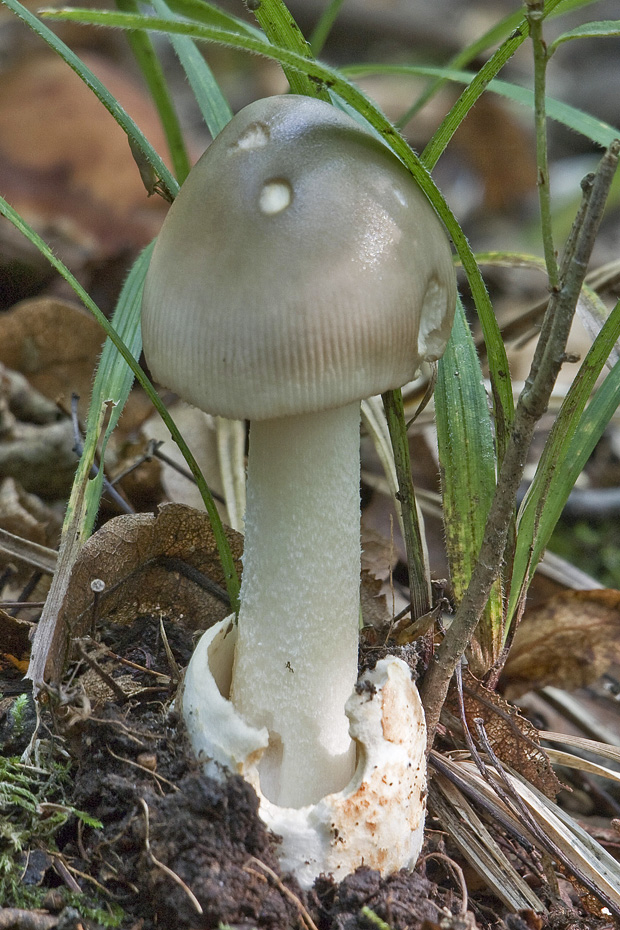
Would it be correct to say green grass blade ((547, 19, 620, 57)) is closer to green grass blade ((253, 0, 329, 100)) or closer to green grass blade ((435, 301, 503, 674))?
Result: green grass blade ((253, 0, 329, 100))

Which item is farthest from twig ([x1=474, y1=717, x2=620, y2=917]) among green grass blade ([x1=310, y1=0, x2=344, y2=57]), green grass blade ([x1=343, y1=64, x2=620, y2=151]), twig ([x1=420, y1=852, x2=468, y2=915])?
green grass blade ([x1=310, y1=0, x2=344, y2=57])

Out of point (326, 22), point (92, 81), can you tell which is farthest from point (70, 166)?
point (92, 81)

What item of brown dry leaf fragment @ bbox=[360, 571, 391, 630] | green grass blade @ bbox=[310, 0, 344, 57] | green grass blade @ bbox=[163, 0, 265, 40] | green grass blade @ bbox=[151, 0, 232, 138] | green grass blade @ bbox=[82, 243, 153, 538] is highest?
green grass blade @ bbox=[310, 0, 344, 57]

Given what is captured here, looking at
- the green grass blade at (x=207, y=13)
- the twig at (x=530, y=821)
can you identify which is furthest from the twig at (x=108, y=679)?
the green grass blade at (x=207, y=13)

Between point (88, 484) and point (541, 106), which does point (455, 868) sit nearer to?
point (88, 484)

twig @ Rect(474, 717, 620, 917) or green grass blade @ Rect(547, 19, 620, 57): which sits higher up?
green grass blade @ Rect(547, 19, 620, 57)

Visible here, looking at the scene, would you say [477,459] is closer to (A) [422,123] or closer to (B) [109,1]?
(A) [422,123]

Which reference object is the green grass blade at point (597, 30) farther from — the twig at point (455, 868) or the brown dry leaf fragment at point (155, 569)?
the twig at point (455, 868)
